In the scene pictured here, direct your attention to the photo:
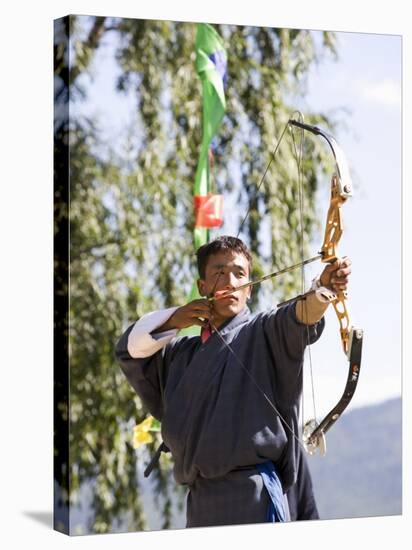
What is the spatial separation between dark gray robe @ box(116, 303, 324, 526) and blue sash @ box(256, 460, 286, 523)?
0.02 metres

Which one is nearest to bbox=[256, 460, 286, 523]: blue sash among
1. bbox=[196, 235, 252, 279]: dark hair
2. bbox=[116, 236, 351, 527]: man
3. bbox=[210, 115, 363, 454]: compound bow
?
bbox=[116, 236, 351, 527]: man

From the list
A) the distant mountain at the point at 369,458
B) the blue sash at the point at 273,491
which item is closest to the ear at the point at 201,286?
the blue sash at the point at 273,491

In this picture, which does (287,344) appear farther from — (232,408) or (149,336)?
(149,336)

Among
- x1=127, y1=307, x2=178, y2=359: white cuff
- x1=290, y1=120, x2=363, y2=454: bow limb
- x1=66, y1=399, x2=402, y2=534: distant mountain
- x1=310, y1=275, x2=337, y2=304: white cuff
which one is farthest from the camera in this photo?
x1=66, y1=399, x2=402, y2=534: distant mountain

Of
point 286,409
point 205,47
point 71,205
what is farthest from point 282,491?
point 205,47

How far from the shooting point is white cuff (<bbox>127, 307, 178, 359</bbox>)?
5.67m

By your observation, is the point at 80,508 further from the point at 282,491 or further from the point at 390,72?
the point at 390,72

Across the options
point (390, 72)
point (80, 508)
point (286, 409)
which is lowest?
point (80, 508)

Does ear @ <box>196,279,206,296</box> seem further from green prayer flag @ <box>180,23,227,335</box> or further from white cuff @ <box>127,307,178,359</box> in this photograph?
green prayer flag @ <box>180,23,227,335</box>

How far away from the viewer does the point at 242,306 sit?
5691mm

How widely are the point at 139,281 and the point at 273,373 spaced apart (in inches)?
26.7

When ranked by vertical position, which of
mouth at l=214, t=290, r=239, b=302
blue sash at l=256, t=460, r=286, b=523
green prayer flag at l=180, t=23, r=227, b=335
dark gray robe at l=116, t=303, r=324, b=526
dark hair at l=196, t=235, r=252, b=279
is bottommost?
blue sash at l=256, t=460, r=286, b=523

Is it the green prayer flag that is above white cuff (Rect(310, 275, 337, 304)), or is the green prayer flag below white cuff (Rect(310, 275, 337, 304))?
above

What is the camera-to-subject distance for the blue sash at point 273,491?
18.2ft
